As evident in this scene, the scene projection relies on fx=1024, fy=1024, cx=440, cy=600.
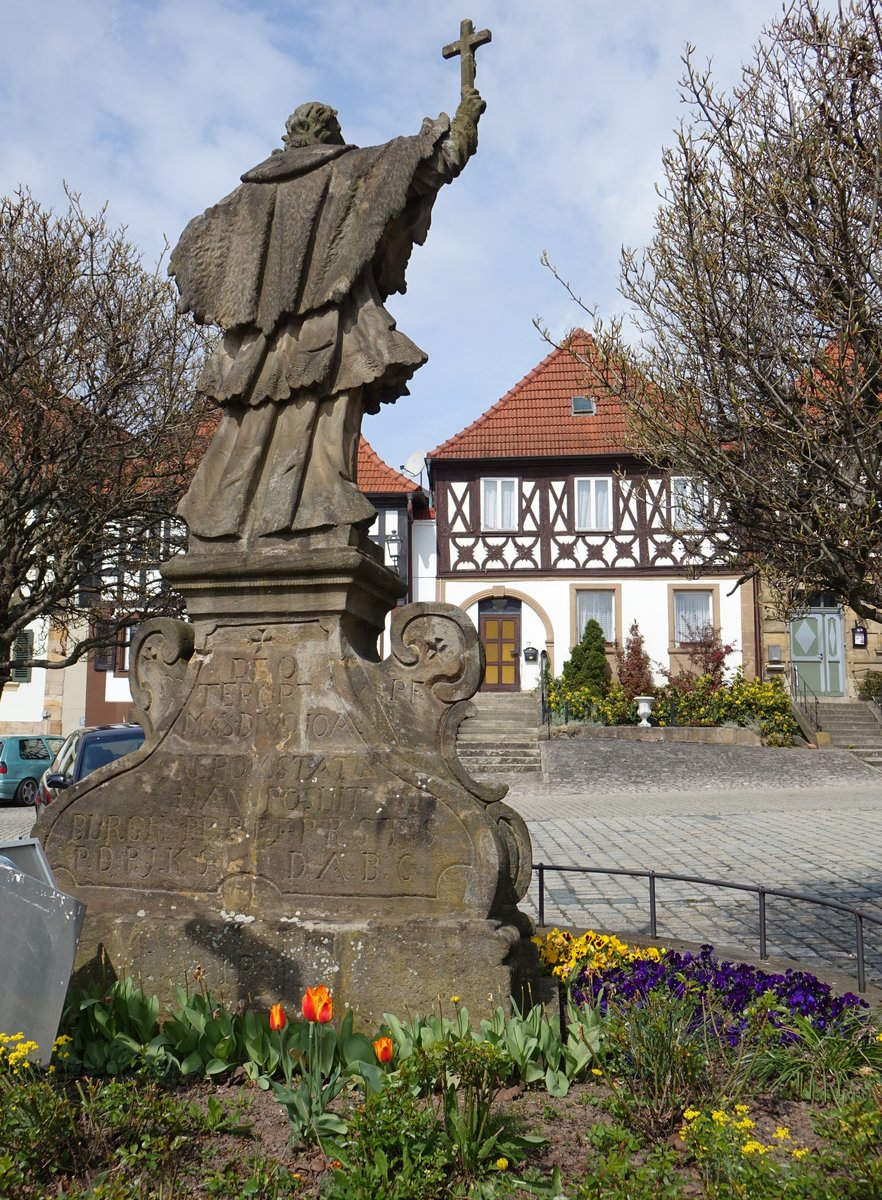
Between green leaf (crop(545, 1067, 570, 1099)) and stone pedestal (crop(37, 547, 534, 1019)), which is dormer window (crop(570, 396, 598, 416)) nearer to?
stone pedestal (crop(37, 547, 534, 1019))

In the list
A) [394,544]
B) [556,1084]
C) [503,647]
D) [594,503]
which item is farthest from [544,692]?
[556,1084]

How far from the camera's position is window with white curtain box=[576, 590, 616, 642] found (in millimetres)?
27406

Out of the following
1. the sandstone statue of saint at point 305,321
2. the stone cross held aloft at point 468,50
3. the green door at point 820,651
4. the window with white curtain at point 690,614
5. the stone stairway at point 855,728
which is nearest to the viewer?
the sandstone statue of saint at point 305,321

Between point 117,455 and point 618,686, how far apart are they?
15089mm

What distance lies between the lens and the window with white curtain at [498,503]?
28.3 metres

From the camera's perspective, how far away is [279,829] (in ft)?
14.1

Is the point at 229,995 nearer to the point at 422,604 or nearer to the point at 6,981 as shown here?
the point at 6,981

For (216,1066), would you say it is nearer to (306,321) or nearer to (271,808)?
(271,808)

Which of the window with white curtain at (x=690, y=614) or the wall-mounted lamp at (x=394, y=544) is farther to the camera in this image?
the wall-mounted lamp at (x=394, y=544)

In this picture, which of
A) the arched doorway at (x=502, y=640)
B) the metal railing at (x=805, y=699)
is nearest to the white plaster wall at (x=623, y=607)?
the arched doorway at (x=502, y=640)

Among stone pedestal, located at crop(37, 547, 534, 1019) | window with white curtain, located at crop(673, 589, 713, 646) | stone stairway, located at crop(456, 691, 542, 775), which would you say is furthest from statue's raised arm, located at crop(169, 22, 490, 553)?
window with white curtain, located at crop(673, 589, 713, 646)

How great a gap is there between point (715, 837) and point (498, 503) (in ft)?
58.4

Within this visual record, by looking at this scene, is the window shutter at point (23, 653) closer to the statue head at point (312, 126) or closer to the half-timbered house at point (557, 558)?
the half-timbered house at point (557, 558)

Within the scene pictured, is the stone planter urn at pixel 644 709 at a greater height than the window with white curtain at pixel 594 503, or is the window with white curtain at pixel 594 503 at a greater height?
the window with white curtain at pixel 594 503
